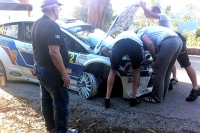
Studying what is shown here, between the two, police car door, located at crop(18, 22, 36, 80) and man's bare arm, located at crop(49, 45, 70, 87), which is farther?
police car door, located at crop(18, 22, 36, 80)

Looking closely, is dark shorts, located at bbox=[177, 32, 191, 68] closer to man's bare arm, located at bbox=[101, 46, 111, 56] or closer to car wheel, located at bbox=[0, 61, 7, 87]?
man's bare arm, located at bbox=[101, 46, 111, 56]

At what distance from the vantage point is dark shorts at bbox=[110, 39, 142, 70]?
169 inches

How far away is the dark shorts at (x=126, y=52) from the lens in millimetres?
4281

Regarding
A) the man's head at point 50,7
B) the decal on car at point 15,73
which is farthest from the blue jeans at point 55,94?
the decal on car at point 15,73

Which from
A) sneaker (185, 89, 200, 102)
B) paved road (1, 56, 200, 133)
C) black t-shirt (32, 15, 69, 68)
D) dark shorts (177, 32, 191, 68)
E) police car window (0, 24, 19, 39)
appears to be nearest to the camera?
black t-shirt (32, 15, 69, 68)

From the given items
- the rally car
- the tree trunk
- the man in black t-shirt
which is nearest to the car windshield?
the rally car

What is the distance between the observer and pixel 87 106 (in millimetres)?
4613

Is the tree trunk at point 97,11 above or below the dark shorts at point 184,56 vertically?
above

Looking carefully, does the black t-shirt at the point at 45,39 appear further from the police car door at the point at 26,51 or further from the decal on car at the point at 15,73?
the decal on car at the point at 15,73

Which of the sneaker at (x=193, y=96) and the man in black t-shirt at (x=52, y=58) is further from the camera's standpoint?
the sneaker at (x=193, y=96)

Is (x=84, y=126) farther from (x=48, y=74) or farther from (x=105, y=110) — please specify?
(x=48, y=74)

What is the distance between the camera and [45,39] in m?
2.92

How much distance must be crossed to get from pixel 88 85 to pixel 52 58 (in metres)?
2.05

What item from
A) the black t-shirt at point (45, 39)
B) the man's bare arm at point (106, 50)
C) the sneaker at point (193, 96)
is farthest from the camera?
the sneaker at point (193, 96)
